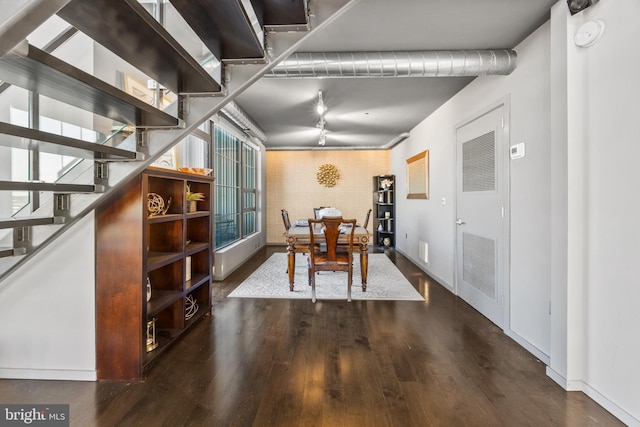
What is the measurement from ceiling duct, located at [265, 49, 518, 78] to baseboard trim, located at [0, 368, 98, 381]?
2765 millimetres

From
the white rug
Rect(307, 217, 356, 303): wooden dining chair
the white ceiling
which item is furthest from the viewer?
the white rug

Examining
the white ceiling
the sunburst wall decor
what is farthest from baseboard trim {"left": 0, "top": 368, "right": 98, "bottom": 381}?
the sunburst wall decor

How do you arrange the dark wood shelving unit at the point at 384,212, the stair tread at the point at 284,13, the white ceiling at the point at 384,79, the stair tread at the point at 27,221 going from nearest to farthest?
the stair tread at the point at 27,221 < the stair tread at the point at 284,13 < the white ceiling at the point at 384,79 < the dark wood shelving unit at the point at 384,212

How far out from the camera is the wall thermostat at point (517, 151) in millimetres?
2482

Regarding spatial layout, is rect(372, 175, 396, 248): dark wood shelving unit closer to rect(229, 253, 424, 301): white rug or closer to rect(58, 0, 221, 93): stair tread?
rect(229, 253, 424, 301): white rug

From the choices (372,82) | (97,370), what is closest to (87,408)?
(97,370)

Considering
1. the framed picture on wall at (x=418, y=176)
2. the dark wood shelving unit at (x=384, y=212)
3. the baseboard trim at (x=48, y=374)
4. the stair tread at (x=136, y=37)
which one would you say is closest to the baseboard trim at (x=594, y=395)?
the stair tread at (x=136, y=37)

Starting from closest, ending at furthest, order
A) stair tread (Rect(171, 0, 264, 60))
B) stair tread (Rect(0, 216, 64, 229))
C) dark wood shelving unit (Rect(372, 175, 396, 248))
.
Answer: stair tread (Rect(171, 0, 264, 60)) → stair tread (Rect(0, 216, 64, 229)) → dark wood shelving unit (Rect(372, 175, 396, 248))

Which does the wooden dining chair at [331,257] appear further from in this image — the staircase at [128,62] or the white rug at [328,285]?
the staircase at [128,62]

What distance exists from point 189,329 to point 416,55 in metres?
3.26

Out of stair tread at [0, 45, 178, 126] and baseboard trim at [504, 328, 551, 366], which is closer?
stair tread at [0, 45, 178, 126]

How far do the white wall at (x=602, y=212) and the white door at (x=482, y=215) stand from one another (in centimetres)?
83

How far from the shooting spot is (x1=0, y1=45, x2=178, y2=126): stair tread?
2.92 ft

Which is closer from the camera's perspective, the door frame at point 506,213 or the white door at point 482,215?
the door frame at point 506,213
